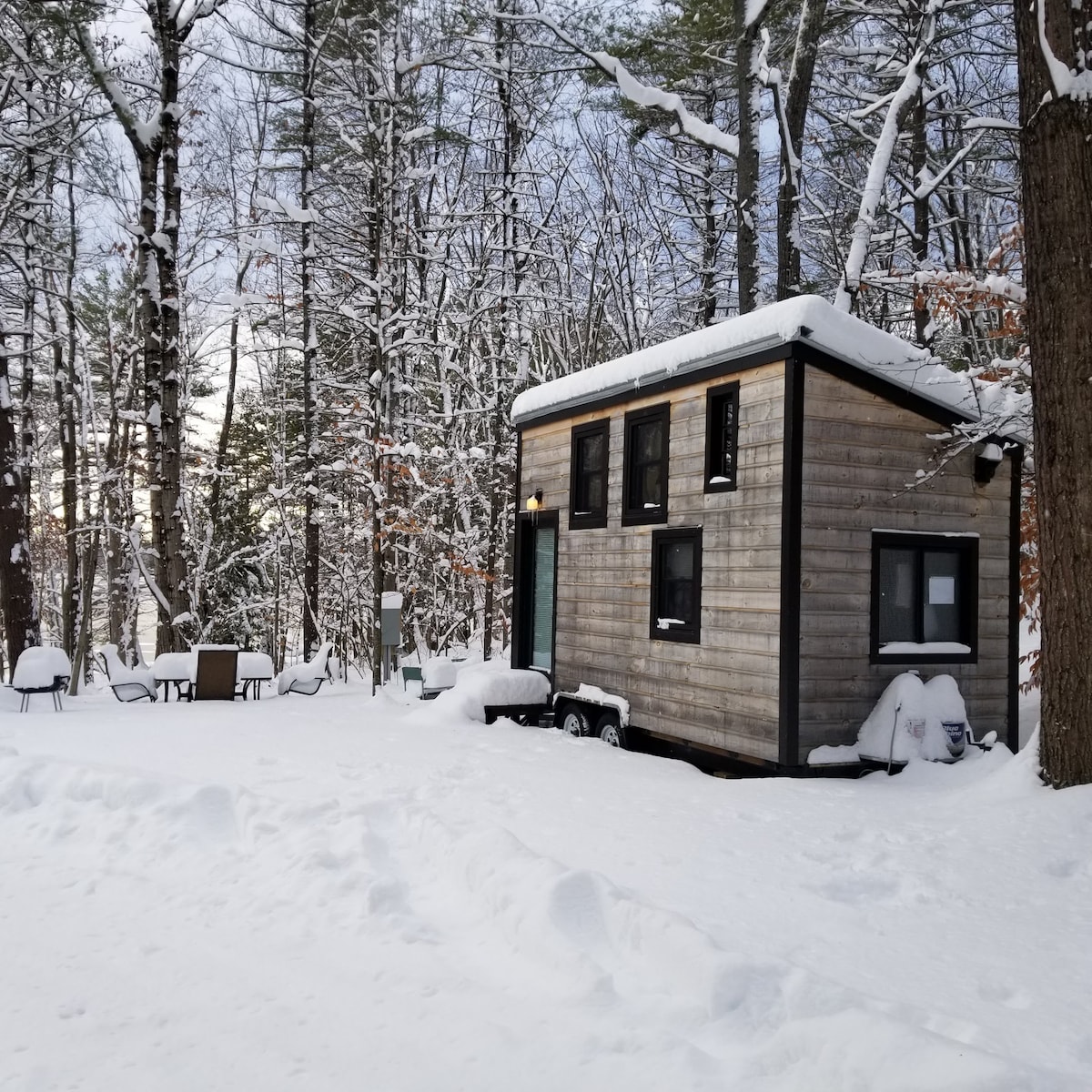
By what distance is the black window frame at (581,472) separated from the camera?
10.5m

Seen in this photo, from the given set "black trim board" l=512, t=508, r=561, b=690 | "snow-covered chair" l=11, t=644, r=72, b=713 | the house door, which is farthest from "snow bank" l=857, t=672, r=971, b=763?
"snow-covered chair" l=11, t=644, r=72, b=713

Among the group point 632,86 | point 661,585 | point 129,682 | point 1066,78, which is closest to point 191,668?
point 129,682

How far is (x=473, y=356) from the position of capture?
64.8 feet

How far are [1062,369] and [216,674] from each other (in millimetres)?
9838

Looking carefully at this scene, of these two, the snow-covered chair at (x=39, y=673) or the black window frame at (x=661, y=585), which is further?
the snow-covered chair at (x=39, y=673)

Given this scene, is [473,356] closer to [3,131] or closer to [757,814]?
[3,131]

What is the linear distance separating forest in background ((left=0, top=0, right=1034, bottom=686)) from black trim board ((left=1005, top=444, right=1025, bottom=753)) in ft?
6.02

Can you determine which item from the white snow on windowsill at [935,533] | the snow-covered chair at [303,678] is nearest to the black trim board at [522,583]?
the snow-covered chair at [303,678]

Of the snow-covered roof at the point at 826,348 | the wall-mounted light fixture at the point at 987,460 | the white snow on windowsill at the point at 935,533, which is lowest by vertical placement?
the white snow on windowsill at the point at 935,533

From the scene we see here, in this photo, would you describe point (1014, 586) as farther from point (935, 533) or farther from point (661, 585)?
point (661, 585)

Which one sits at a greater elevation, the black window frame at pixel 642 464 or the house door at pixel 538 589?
the black window frame at pixel 642 464

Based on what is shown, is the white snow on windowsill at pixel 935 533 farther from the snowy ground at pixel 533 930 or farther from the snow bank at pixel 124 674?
the snow bank at pixel 124 674

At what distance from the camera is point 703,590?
8828 millimetres

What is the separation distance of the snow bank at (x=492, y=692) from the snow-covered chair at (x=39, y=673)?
445 cm
